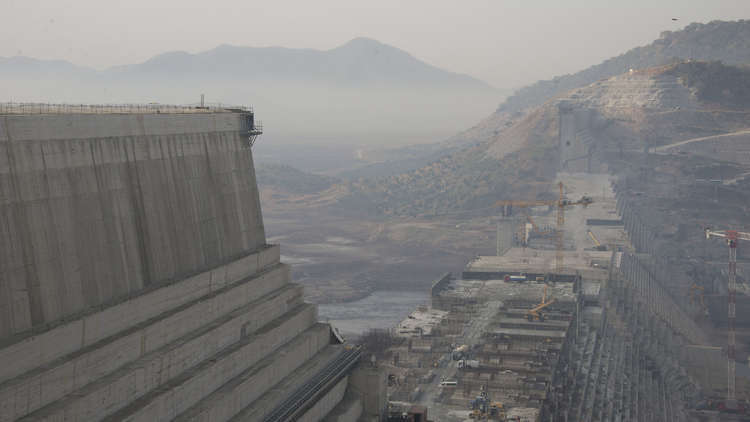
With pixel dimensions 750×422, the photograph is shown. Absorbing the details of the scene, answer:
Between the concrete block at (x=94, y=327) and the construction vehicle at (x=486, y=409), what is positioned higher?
the concrete block at (x=94, y=327)

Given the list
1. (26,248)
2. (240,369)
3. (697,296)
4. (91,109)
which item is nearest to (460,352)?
(240,369)

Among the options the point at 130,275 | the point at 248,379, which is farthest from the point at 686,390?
the point at 130,275

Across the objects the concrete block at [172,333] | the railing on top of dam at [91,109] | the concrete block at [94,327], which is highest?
the railing on top of dam at [91,109]

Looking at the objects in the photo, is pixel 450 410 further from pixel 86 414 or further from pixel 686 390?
pixel 86 414

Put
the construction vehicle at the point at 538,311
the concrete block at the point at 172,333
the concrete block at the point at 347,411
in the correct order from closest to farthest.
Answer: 1. the concrete block at the point at 172,333
2. the concrete block at the point at 347,411
3. the construction vehicle at the point at 538,311

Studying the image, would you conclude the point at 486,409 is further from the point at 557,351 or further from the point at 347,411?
the point at 347,411

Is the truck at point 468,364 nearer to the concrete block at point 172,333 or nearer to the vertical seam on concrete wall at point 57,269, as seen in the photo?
the concrete block at point 172,333

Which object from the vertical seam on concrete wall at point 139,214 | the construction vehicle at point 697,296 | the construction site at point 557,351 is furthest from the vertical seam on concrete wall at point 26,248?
the construction vehicle at point 697,296
